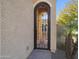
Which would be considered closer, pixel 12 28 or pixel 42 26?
pixel 12 28

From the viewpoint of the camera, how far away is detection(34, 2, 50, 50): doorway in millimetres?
6255

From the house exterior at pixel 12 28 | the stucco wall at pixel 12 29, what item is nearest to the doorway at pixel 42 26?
the house exterior at pixel 12 28

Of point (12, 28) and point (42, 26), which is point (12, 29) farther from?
point (42, 26)

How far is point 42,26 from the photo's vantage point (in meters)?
6.40

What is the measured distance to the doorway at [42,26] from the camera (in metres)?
6.25

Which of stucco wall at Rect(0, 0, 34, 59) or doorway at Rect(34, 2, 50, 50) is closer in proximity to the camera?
stucco wall at Rect(0, 0, 34, 59)

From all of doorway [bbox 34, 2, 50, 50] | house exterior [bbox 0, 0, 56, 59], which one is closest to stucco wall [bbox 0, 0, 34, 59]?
house exterior [bbox 0, 0, 56, 59]

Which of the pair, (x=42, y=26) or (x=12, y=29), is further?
(x=42, y=26)

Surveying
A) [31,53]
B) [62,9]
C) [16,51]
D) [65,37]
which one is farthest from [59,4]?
[31,53]

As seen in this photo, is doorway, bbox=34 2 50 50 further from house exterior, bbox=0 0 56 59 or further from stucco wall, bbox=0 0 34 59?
stucco wall, bbox=0 0 34 59

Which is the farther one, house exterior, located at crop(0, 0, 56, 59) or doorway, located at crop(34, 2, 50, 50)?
doorway, located at crop(34, 2, 50, 50)

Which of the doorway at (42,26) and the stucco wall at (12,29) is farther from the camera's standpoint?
the doorway at (42,26)

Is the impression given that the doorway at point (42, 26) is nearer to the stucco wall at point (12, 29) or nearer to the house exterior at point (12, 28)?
the house exterior at point (12, 28)

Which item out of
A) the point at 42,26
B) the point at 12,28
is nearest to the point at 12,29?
the point at 12,28
